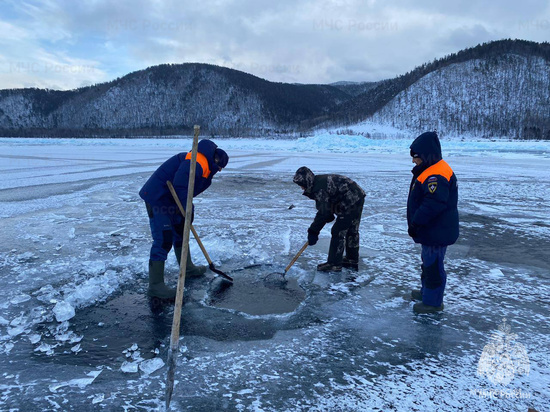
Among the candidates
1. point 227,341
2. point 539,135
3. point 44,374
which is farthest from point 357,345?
point 539,135

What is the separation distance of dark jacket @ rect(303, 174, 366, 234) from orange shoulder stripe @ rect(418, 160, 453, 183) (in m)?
1.14

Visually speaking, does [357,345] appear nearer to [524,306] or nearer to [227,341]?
[227,341]

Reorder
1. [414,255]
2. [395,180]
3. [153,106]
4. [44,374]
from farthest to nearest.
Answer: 1. [153,106]
2. [395,180]
3. [414,255]
4. [44,374]

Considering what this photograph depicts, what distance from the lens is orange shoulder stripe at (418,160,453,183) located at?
2.93 m

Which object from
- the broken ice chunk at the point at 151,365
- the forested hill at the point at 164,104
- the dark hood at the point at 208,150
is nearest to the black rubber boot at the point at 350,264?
the dark hood at the point at 208,150

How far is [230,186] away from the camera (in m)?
10.5

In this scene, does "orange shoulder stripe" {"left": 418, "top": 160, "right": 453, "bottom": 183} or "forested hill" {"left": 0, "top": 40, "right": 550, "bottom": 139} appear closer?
"orange shoulder stripe" {"left": 418, "top": 160, "right": 453, "bottom": 183}

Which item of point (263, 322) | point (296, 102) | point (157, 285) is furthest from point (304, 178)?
point (296, 102)

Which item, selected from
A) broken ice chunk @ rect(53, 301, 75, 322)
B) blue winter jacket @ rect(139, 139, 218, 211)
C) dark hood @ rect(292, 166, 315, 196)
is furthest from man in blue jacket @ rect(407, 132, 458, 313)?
broken ice chunk @ rect(53, 301, 75, 322)

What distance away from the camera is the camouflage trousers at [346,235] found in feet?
13.9

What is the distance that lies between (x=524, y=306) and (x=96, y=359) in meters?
3.62

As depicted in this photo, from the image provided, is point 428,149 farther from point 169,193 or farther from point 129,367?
point 129,367

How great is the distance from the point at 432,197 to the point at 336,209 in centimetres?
140

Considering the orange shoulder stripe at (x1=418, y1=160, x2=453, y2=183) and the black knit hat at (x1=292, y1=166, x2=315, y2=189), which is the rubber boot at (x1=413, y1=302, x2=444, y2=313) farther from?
the black knit hat at (x1=292, y1=166, x2=315, y2=189)
